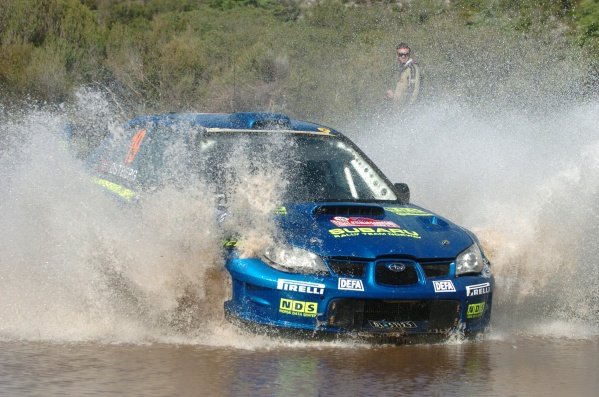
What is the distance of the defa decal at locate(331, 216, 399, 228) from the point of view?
7945 millimetres

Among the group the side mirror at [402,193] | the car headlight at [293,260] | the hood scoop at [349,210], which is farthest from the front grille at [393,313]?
the side mirror at [402,193]

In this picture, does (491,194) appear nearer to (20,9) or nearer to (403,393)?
(403,393)

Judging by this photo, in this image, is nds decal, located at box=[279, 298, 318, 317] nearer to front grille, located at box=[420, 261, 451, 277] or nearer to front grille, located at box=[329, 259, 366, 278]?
front grille, located at box=[329, 259, 366, 278]

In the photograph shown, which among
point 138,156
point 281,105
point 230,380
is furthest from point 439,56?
point 230,380

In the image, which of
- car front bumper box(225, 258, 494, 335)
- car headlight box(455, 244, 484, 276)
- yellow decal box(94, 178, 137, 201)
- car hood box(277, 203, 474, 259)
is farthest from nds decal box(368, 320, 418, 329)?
yellow decal box(94, 178, 137, 201)

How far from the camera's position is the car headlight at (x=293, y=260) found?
743 centimetres

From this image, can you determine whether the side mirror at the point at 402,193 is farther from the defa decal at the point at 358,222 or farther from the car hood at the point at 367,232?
the defa decal at the point at 358,222

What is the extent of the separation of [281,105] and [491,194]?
13.9m

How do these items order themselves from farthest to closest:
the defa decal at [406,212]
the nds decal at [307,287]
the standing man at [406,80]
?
the standing man at [406,80] < the defa decal at [406,212] < the nds decal at [307,287]

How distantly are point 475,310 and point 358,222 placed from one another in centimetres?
92

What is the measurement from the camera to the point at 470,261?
26.0 feet

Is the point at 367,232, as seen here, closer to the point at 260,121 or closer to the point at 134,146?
the point at 260,121

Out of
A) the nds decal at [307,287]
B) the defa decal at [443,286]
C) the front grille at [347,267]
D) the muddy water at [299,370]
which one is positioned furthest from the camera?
the defa decal at [443,286]

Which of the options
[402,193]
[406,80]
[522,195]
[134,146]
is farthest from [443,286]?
[406,80]
